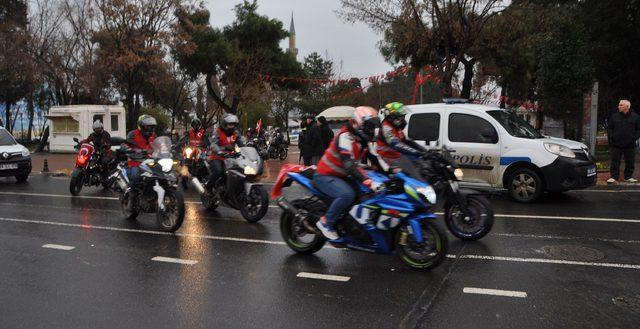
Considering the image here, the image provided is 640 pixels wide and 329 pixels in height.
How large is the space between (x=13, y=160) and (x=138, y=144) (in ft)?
28.9

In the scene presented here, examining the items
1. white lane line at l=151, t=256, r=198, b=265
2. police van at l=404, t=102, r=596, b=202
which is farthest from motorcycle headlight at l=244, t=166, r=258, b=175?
police van at l=404, t=102, r=596, b=202

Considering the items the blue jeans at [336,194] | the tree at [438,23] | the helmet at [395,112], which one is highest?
the tree at [438,23]

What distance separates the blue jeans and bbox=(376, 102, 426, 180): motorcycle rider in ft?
2.64

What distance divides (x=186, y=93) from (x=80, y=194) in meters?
40.5

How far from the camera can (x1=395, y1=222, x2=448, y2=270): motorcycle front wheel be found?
5.78 metres

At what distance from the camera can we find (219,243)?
7.68 metres

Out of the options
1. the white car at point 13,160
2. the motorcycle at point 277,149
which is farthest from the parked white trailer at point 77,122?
the white car at point 13,160

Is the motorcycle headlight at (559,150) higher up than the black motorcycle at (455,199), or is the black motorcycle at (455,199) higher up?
the motorcycle headlight at (559,150)

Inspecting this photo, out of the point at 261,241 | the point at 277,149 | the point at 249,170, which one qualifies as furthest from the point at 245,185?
the point at 277,149

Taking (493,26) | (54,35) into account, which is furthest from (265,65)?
(493,26)

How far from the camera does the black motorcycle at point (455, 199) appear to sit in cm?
730

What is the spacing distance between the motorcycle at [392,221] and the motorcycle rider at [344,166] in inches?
4.7

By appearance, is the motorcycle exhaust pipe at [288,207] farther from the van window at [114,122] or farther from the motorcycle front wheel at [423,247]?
the van window at [114,122]

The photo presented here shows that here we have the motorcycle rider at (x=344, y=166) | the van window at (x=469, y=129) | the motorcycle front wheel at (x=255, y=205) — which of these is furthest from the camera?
the van window at (x=469, y=129)
